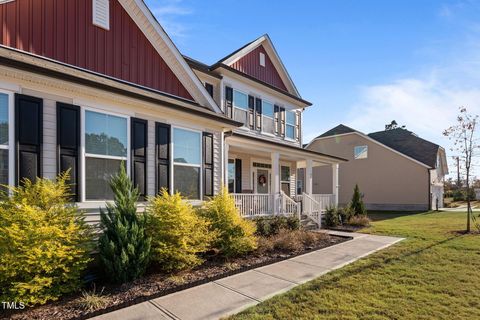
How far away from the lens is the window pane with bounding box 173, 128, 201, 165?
25.9 feet

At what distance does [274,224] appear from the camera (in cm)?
999

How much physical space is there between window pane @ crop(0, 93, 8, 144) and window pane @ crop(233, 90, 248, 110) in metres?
8.46

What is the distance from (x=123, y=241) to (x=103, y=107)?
3135 mm

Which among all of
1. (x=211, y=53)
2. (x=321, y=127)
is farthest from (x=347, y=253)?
(x=321, y=127)

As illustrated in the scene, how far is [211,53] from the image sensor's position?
1488 centimetres

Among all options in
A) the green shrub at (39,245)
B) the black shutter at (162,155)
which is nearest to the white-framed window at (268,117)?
the black shutter at (162,155)

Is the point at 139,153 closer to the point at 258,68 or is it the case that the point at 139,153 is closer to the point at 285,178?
the point at 258,68

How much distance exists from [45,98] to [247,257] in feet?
19.0

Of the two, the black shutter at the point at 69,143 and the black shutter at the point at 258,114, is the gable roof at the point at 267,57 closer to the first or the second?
the black shutter at the point at 258,114

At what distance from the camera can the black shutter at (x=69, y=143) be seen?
5.71 metres

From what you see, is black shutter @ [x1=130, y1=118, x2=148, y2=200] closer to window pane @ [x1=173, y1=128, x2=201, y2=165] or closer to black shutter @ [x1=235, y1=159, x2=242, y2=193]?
window pane @ [x1=173, y1=128, x2=201, y2=165]

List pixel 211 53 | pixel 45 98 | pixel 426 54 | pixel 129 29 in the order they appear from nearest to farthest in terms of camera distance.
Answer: pixel 45 98, pixel 129 29, pixel 426 54, pixel 211 53

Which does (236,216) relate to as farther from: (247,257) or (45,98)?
(45,98)

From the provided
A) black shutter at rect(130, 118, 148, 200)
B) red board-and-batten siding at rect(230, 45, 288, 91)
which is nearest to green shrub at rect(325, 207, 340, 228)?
red board-and-batten siding at rect(230, 45, 288, 91)
